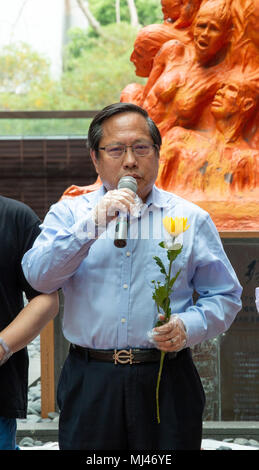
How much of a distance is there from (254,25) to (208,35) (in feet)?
0.87

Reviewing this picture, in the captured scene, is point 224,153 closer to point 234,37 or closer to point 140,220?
point 234,37

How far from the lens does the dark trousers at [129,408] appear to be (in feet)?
5.55

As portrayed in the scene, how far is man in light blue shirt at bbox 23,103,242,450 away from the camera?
1.69 metres

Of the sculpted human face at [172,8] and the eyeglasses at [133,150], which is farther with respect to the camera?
the sculpted human face at [172,8]

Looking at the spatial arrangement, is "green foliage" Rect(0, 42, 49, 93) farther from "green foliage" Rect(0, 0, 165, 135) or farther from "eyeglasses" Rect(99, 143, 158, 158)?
"eyeglasses" Rect(99, 143, 158, 158)

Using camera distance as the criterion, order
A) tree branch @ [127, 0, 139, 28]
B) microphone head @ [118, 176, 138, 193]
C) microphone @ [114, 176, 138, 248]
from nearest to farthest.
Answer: microphone @ [114, 176, 138, 248] → microphone head @ [118, 176, 138, 193] → tree branch @ [127, 0, 139, 28]

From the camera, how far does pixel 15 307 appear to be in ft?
6.02

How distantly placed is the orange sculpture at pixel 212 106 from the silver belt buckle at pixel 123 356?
2.30 m

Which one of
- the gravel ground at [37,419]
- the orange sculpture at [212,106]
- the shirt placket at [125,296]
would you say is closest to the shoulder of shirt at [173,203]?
the shirt placket at [125,296]

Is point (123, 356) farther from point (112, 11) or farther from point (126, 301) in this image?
point (112, 11)

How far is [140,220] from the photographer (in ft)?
6.01

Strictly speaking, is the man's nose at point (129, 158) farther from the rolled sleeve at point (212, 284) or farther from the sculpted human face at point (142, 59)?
the sculpted human face at point (142, 59)

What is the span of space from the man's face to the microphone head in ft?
0.15

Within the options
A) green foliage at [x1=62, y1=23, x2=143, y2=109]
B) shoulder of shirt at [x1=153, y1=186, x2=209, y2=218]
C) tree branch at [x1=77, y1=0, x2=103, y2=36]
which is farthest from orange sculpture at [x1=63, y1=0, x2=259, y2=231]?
tree branch at [x1=77, y1=0, x2=103, y2=36]
